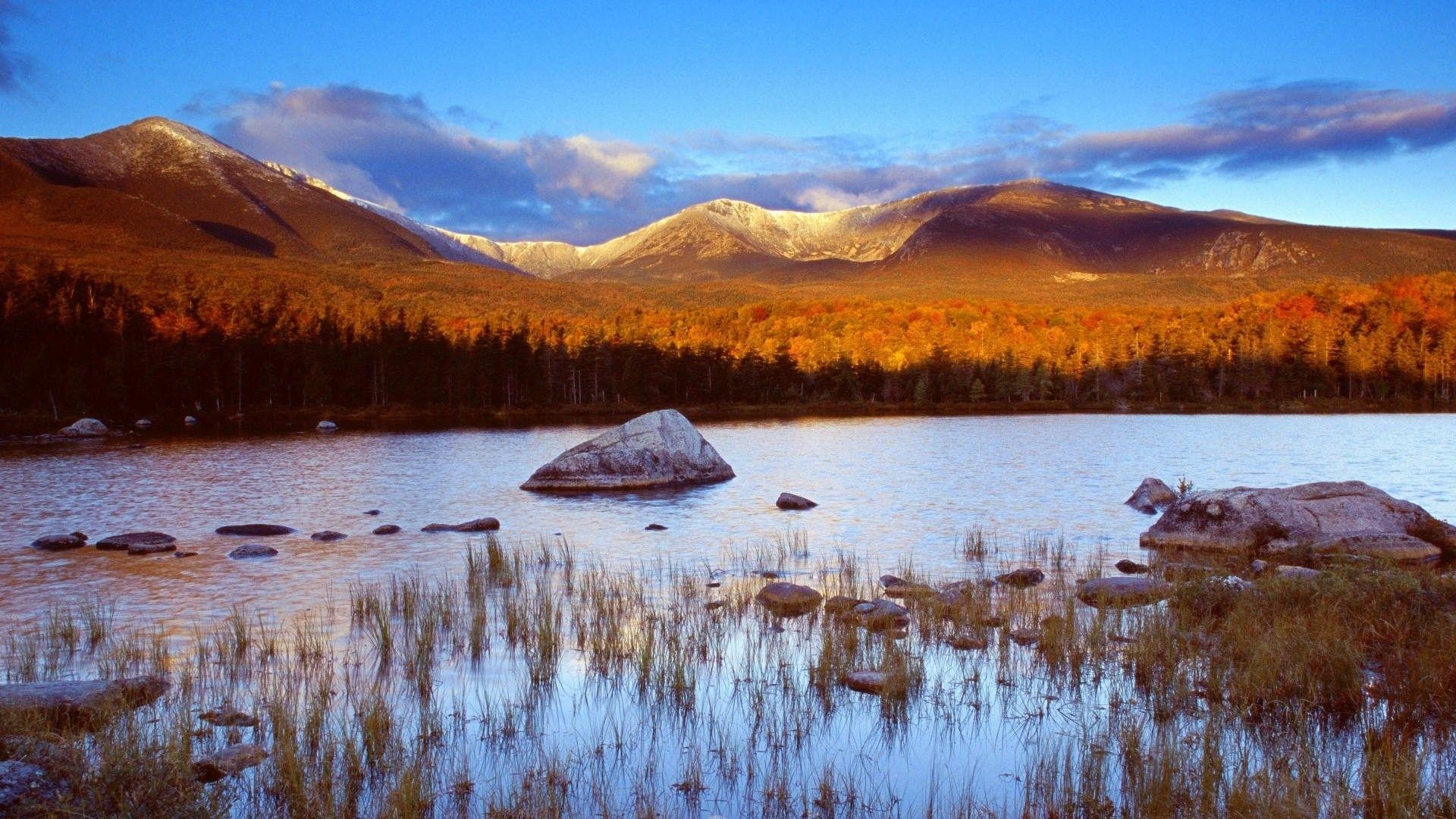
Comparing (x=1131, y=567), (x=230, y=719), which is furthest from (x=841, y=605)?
(x=230, y=719)

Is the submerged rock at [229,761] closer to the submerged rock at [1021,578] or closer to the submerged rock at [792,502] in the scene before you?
the submerged rock at [1021,578]

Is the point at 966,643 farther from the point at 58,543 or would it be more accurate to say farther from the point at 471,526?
the point at 58,543

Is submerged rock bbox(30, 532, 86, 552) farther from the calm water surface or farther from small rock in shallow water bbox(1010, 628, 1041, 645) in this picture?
small rock in shallow water bbox(1010, 628, 1041, 645)

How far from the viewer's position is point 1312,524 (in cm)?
1820

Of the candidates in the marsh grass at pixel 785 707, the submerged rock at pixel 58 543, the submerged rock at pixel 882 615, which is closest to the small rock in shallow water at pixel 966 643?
the marsh grass at pixel 785 707

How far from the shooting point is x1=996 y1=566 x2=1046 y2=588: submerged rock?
16391mm

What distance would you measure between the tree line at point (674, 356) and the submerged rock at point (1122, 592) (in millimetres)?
88518

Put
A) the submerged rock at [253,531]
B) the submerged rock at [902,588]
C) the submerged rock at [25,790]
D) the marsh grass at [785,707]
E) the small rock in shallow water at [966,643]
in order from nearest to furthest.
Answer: the submerged rock at [25,790], the marsh grass at [785,707], the small rock in shallow water at [966,643], the submerged rock at [902,588], the submerged rock at [253,531]

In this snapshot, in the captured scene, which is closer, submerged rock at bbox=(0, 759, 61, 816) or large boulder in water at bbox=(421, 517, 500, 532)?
submerged rock at bbox=(0, 759, 61, 816)

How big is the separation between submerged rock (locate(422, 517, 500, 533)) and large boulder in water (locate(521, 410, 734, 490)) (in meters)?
8.86

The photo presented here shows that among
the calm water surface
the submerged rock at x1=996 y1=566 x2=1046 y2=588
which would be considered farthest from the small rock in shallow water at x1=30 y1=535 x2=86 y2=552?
the submerged rock at x1=996 y1=566 x2=1046 y2=588

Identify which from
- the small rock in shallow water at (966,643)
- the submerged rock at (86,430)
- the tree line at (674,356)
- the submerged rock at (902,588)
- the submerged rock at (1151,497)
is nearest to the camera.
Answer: the small rock in shallow water at (966,643)

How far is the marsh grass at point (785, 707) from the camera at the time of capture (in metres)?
7.38

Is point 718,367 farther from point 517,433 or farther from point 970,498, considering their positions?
point 970,498
